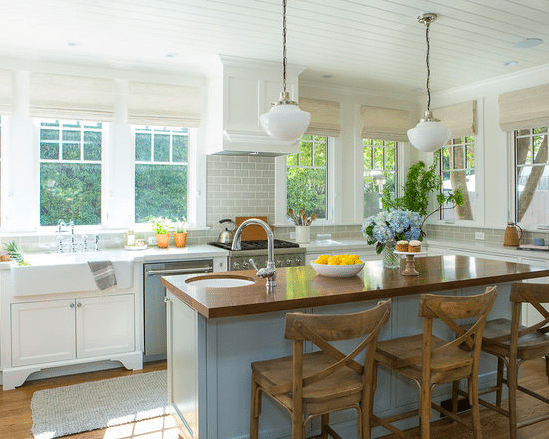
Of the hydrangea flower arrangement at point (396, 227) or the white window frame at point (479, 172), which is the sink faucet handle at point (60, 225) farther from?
the white window frame at point (479, 172)

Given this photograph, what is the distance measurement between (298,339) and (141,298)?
8.46 ft

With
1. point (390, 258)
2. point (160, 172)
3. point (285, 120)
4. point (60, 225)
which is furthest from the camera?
point (160, 172)

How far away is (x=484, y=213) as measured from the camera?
5.62 metres

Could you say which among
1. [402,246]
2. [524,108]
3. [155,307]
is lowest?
[155,307]

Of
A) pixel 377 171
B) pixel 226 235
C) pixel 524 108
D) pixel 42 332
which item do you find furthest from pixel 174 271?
pixel 524 108

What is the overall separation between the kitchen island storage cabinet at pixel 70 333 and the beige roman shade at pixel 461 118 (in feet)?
13.8

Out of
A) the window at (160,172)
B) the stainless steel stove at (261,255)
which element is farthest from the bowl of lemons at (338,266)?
the window at (160,172)

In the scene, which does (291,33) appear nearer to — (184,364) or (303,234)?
(303,234)

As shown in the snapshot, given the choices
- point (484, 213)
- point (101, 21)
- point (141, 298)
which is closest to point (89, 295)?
point (141, 298)

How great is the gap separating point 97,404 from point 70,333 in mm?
747

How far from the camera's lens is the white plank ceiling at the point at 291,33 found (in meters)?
3.40

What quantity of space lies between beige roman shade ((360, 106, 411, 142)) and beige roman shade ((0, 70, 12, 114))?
3870 mm

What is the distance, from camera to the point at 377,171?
629cm

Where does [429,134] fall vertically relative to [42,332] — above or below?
above
